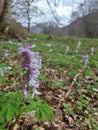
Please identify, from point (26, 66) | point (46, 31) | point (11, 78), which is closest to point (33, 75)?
point (26, 66)

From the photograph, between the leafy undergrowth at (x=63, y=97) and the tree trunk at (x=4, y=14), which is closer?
the leafy undergrowth at (x=63, y=97)

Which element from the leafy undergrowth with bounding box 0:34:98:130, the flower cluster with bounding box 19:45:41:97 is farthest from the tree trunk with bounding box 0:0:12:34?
the flower cluster with bounding box 19:45:41:97

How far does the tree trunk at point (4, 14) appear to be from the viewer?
13173 mm

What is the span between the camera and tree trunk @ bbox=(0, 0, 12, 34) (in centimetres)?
1317

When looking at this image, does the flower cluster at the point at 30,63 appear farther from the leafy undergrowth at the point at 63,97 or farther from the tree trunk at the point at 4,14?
the tree trunk at the point at 4,14

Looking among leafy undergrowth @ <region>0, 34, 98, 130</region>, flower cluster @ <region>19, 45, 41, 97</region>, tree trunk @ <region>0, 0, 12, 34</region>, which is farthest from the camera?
tree trunk @ <region>0, 0, 12, 34</region>

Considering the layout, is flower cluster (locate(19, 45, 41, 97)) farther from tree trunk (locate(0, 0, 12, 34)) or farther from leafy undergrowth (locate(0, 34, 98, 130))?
tree trunk (locate(0, 0, 12, 34))

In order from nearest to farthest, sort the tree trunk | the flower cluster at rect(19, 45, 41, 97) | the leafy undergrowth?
the flower cluster at rect(19, 45, 41, 97) → the leafy undergrowth → the tree trunk

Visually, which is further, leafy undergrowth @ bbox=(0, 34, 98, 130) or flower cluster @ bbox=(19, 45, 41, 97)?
leafy undergrowth @ bbox=(0, 34, 98, 130)

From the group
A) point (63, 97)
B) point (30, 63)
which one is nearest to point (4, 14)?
point (63, 97)

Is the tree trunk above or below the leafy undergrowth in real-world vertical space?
above

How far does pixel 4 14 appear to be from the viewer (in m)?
13.6

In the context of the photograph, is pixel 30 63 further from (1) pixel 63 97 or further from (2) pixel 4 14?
(2) pixel 4 14

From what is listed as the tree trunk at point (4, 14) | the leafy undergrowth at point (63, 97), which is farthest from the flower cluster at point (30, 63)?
the tree trunk at point (4, 14)
